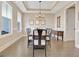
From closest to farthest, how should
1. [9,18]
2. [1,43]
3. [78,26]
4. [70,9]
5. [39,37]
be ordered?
[39,37]
[1,43]
[78,26]
[9,18]
[70,9]

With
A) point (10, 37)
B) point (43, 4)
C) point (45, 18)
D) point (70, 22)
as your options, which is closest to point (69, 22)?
point (70, 22)

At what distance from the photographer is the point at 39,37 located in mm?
5168

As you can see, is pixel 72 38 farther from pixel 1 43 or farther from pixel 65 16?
pixel 1 43

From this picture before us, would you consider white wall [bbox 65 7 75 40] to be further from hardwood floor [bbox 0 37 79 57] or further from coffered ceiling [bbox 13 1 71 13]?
hardwood floor [bbox 0 37 79 57]

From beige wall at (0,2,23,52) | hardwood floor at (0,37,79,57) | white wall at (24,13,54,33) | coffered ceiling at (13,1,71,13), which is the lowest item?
hardwood floor at (0,37,79,57)

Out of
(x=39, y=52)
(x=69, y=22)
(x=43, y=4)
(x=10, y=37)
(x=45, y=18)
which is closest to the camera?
(x=39, y=52)

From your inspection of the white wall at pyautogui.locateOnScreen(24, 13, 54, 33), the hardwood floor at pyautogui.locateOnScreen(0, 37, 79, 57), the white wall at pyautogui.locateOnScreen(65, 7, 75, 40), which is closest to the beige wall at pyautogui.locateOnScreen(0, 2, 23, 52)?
the hardwood floor at pyautogui.locateOnScreen(0, 37, 79, 57)

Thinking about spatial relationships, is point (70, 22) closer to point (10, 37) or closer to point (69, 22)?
point (69, 22)

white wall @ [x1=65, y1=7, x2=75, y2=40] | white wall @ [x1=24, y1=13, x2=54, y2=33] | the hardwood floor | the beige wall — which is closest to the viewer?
the hardwood floor

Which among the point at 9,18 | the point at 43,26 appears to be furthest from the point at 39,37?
the point at 43,26

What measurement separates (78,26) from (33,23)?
837cm

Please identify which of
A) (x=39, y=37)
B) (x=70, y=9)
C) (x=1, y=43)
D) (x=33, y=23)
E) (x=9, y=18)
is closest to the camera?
(x=39, y=37)

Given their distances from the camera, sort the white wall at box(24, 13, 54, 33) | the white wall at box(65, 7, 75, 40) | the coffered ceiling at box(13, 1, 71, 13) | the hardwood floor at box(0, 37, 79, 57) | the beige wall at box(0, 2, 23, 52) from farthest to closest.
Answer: the white wall at box(24, 13, 54, 33) < the white wall at box(65, 7, 75, 40) < the coffered ceiling at box(13, 1, 71, 13) < the beige wall at box(0, 2, 23, 52) < the hardwood floor at box(0, 37, 79, 57)

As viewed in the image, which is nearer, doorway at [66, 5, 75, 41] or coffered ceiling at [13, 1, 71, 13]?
coffered ceiling at [13, 1, 71, 13]
